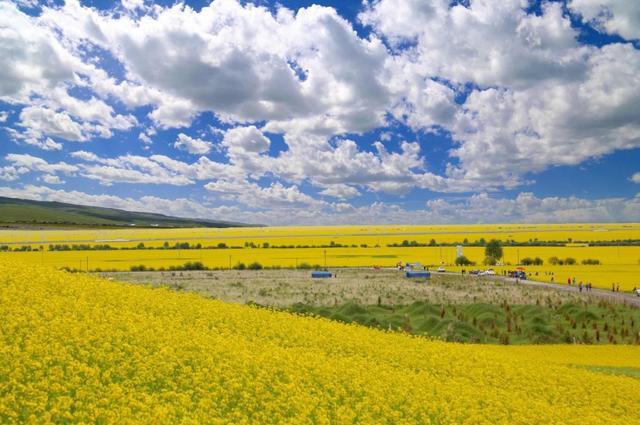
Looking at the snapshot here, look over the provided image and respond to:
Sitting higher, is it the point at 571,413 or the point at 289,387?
the point at 289,387

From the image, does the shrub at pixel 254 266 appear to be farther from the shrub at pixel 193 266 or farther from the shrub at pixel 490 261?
the shrub at pixel 490 261

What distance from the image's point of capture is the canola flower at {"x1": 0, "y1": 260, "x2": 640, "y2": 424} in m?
8.25

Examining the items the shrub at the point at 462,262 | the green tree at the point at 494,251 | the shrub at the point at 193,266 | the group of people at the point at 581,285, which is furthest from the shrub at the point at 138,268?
the group of people at the point at 581,285

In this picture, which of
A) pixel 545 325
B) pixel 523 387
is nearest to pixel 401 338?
pixel 523 387

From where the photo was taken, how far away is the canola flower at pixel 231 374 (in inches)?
325

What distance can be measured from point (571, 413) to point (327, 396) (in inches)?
224

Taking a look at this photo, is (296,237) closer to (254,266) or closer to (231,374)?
(254,266)

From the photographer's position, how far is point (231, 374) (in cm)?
976

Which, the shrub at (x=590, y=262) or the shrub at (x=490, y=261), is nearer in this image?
the shrub at (x=590, y=262)

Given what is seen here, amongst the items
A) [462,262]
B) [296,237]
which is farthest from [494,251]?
[296,237]

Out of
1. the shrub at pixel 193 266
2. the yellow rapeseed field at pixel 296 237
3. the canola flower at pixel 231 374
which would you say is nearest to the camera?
the canola flower at pixel 231 374

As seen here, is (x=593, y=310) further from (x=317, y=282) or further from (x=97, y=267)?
(x=97, y=267)

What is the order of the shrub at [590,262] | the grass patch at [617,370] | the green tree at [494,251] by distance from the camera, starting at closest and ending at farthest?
the grass patch at [617,370] < the shrub at [590,262] < the green tree at [494,251]

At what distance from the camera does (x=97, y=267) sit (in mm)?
60906
